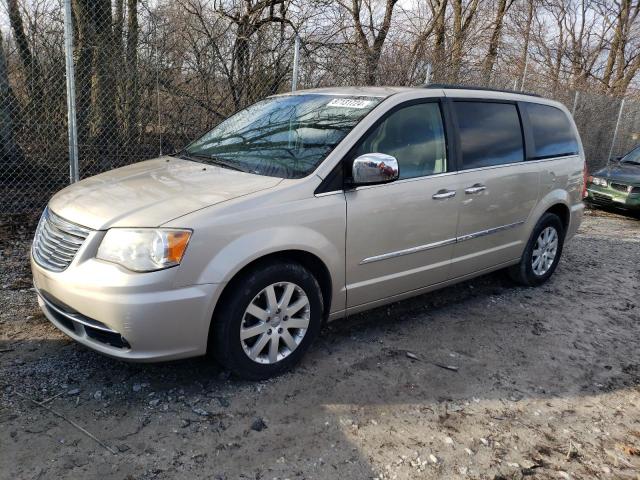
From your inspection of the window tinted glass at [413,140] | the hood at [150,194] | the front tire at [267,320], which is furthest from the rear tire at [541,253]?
the hood at [150,194]

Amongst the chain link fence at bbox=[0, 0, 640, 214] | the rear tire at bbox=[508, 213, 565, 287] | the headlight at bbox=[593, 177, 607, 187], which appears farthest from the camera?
the headlight at bbox=[593, 177, 607, 187]

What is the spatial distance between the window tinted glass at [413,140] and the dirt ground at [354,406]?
49.5 inches

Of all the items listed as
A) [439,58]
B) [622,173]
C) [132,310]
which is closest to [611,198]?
[622,173]

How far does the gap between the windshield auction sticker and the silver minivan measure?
0.02 m

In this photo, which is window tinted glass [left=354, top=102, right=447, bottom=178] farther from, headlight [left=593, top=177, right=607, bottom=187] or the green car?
headlight [left=593, top=177, right=607, bottom=187]

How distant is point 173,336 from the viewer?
2787 millimetres

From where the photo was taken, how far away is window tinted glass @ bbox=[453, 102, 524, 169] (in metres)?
4.14

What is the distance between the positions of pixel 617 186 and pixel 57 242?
957 cm

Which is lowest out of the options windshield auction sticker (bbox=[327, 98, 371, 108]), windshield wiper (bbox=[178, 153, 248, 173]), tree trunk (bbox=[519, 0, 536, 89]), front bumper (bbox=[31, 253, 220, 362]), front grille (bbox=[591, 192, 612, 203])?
front grille (bbox=[591, 192, 612, 203])

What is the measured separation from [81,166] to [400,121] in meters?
4.22

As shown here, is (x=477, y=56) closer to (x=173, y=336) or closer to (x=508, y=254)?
(x=508, y=254)

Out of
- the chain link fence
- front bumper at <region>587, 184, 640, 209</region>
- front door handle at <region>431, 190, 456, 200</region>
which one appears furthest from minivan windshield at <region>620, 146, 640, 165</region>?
front door handle at <region>431, 190, 456, 200</region>

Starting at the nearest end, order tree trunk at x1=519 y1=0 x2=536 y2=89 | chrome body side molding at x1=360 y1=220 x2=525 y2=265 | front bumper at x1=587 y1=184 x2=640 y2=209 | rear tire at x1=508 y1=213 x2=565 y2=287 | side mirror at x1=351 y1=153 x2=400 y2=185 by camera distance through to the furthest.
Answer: side mirror at x1=351 y1=153 x2=400 y2=185 < chrome body side molding at x1=360 y1=220 x2=525 y2=265 < rear tire at x1=508 y1=213 x2=565 y2=287 < front bumper at x1=587 y1=184 x2=640 y2=209 < tree trunk at x1=519 y1=0 x2=536 y2=89

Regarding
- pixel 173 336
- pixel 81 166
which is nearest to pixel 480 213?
pixel 173 336
